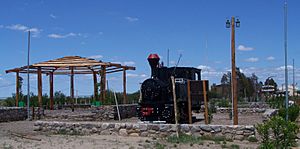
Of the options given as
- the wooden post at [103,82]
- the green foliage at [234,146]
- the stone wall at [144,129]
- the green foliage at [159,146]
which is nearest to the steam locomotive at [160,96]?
the stone wall at [144,129]

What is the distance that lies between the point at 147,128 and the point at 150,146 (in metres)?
2.61

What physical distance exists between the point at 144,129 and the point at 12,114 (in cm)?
1081

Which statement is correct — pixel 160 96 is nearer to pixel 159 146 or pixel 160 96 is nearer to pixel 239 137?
pixel 239 137

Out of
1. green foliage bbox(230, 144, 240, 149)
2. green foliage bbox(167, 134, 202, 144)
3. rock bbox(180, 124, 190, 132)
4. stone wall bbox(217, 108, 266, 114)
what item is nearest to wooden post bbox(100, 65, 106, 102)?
stone wall bbox(217, 108, 266, 114)

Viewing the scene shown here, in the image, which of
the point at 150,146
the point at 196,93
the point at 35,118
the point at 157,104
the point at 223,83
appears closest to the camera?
the point at 150,146

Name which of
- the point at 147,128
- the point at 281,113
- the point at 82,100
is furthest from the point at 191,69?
the point at 82,100

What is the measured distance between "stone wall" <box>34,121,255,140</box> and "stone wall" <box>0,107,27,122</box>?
20.1 feet

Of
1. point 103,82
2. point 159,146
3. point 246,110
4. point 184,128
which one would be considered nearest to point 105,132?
point 184,128

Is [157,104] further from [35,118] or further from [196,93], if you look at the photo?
[35,118]

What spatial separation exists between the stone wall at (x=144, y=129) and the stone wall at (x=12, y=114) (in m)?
6.12

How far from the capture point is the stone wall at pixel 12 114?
844 inches

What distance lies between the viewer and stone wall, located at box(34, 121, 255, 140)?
12844 mm

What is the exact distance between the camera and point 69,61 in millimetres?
25359

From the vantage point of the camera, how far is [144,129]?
45.8ft
